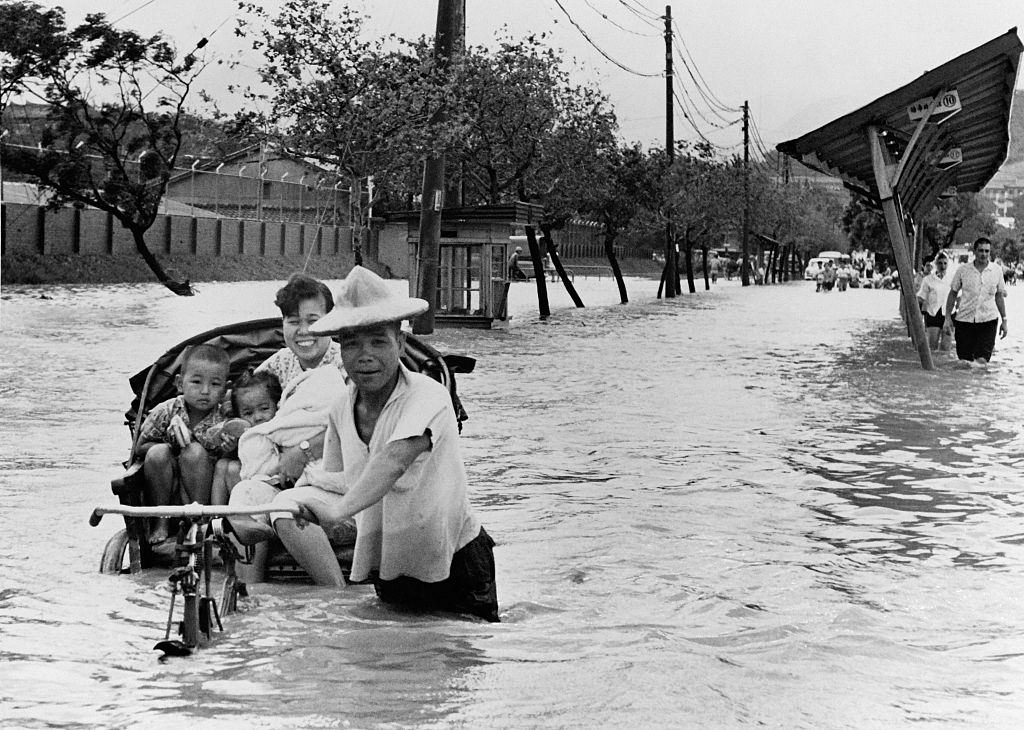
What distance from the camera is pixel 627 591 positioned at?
7.57 meters

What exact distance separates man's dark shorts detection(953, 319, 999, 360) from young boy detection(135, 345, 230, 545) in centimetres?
1423

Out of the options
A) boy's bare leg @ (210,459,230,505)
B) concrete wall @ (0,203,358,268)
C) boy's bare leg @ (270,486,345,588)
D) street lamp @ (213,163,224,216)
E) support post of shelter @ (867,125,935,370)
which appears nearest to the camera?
boy's bare leg @ (270,486,345,588)

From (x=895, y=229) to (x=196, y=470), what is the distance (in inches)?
569

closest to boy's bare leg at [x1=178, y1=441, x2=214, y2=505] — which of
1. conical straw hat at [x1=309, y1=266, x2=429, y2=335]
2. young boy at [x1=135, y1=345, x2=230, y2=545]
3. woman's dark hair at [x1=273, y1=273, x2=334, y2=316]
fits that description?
young boy at [x1=135, y1=345, x2=230, y2=545]

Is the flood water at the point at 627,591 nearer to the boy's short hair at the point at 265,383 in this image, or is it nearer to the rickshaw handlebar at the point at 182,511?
the rickshaw handlebar at the point at 182,511

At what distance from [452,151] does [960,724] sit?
1160 inches

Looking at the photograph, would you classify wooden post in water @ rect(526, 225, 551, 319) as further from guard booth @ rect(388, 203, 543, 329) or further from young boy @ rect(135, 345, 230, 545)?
young boy @ rect(135, 345, 230, 545)

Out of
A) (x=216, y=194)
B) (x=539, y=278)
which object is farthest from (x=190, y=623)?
(x=216, y=194)

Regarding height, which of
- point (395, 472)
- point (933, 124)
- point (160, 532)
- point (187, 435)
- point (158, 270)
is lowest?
point (160, 532)

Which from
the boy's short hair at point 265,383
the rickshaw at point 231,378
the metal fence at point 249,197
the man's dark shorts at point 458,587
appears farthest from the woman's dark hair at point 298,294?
the metal fence at point 249,197

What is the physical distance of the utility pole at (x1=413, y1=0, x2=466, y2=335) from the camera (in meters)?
25.7

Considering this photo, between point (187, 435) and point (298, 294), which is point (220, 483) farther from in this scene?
point (298, 294)

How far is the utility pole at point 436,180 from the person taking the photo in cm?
2569

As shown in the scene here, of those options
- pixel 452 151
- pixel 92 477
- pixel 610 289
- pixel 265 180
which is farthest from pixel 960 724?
pixel 610 289
